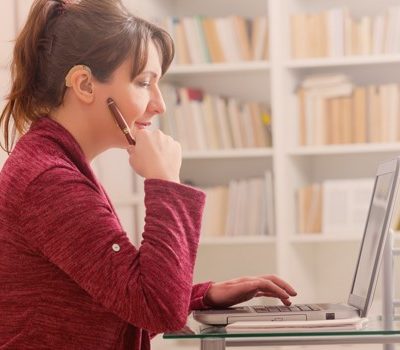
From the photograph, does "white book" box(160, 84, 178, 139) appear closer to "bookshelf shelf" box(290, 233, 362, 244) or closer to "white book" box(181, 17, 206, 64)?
"white book" box(181, 17, 206, 64)

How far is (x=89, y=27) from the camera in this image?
4.99 ft

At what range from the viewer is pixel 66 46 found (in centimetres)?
153

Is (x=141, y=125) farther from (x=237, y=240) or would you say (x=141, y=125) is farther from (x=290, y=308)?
(x=237, y=240)

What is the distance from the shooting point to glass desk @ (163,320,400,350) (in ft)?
4.39

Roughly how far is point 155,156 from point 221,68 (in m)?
2.65

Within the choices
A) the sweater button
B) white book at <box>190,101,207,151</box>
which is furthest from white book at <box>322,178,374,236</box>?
the sweater button

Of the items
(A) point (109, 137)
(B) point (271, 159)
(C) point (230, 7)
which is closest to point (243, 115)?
(B) point (271, 159)

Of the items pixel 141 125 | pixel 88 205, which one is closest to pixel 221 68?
pixel 141 125

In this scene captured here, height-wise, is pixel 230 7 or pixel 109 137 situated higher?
pixel 230 7

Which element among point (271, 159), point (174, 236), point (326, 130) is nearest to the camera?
point (174, 236)

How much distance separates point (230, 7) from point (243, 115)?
2.10ft

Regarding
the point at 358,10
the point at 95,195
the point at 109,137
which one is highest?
the point at 358,10

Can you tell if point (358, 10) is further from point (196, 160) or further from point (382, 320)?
point (382, 320)

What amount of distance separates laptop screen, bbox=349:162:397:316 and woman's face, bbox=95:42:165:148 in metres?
0.43
